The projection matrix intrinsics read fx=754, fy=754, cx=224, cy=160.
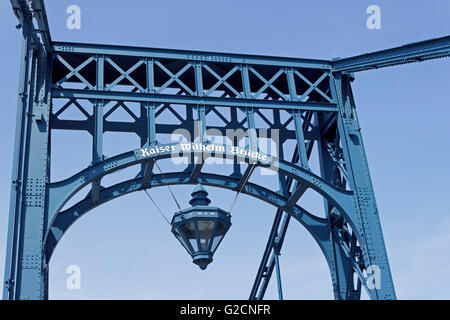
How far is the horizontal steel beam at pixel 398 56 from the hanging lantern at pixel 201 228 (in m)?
5.95

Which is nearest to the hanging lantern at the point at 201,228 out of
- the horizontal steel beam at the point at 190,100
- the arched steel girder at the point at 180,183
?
the arched steel girder at the point at 180,183

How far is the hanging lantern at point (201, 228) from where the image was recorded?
1670 cm

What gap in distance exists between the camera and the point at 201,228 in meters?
16.8

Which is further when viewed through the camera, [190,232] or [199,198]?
[199,198]

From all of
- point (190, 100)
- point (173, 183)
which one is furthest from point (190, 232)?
point (190, 100)

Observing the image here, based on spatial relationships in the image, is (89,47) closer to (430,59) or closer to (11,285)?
(11,285)

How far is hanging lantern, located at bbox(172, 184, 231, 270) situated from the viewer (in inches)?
658

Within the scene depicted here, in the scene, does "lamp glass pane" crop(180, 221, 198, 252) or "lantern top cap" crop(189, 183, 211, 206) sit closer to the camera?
"lamp glass pane" crop(180, 221, 198, 252)

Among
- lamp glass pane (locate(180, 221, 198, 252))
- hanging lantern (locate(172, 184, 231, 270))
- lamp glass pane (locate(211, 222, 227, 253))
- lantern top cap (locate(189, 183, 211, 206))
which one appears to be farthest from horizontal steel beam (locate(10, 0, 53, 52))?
lamp glass pane (locate(211, 222, 227, 253))

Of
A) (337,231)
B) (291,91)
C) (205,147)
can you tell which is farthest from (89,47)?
(337,231)

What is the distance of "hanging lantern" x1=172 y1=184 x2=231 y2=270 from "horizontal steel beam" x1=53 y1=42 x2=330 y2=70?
452 centimetres

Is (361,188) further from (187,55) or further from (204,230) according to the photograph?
(187,55)

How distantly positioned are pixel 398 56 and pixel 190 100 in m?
5.40

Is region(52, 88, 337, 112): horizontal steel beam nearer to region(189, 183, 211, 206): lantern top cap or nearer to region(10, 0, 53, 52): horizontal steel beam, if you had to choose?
region(10, 0, 53, 52): horizontal steel beam
